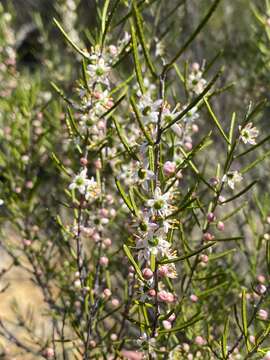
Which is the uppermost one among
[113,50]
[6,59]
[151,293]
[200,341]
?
[6,59]

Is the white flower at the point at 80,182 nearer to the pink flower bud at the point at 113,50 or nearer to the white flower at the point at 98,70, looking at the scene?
the white flower at the point at 98,70

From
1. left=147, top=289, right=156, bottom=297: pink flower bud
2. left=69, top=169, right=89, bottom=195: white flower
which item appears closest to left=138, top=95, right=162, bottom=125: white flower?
left=69, top=169, right=89, bottom=195: white flower

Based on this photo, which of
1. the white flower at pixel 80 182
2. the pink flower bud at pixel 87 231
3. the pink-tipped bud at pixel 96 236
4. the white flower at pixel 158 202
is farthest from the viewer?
the pink-tipped bud at pixel 96 236

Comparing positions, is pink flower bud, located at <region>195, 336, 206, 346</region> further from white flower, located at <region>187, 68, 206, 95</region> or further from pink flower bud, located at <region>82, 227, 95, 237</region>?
white flower, located at <region>187, 68, 206, 95</region>

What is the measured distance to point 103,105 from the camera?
194 cm

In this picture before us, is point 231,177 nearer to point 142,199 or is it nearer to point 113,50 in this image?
point 142,199

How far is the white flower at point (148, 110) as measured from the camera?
1.65 m

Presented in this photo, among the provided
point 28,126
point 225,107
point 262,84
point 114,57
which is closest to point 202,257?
point 114,57

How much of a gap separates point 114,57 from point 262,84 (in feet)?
7.33

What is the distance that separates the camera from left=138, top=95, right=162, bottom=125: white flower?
165 cm

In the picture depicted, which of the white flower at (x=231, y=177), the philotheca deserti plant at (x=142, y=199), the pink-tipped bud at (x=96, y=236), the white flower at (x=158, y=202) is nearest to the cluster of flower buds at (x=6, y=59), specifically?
the philotheca deserti plant at (x=142, y=199)

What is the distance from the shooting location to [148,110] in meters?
1.68

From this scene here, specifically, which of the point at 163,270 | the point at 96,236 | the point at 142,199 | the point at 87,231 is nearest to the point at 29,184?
the point at 96,236

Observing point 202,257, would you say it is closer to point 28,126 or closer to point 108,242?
point 108,242
